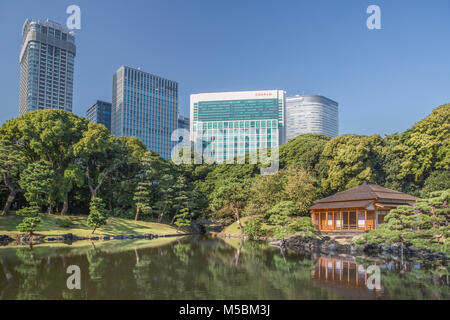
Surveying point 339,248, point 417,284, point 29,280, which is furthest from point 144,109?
point 417,284

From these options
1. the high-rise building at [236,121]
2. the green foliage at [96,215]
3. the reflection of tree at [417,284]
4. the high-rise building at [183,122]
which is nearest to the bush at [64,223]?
the green foliage at [96,215]

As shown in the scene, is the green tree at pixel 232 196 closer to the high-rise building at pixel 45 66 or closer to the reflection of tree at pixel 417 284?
the reflection of tree at pixel 417 284

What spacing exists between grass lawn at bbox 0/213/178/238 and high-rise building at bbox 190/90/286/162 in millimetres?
55729

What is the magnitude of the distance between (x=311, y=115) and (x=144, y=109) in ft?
342

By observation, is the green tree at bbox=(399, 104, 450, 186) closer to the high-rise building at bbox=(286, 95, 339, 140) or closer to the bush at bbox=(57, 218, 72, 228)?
the bush at bbox=(57, 218, 72, 228)

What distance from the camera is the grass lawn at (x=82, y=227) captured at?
25953 millimetres

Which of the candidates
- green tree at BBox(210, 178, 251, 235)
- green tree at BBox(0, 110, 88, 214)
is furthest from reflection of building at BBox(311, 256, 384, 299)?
green tree at BBox(0, 110, 88, 214)

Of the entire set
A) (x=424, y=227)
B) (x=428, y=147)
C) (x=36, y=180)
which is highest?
(x=428, y=147)

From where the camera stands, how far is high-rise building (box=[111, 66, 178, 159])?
348ft

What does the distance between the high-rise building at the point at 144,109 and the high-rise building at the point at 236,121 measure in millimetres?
19091

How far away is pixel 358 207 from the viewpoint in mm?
23766

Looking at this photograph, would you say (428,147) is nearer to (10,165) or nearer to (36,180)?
(36,180)
